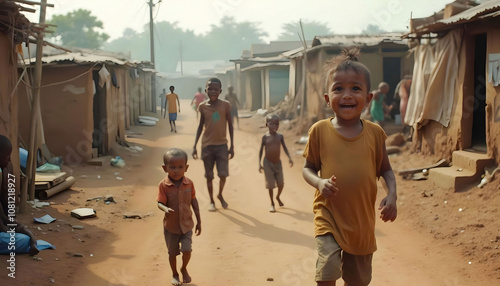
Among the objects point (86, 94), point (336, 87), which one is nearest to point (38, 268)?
point (336, 87)

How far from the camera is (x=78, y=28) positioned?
53.3 meters

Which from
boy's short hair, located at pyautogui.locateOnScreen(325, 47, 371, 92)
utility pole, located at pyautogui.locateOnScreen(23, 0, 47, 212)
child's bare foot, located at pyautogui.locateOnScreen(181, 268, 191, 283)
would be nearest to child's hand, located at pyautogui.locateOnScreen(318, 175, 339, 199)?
boy's short hair, located at pyautogui.locateOnScreen(325, 47, 371, 92)

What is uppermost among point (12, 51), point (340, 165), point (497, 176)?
point (12, 51)

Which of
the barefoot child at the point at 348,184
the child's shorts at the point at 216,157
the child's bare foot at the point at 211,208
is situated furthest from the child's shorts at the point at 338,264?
the child's shorts at the point at 216,157

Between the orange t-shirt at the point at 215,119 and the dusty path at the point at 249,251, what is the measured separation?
110 centimetres

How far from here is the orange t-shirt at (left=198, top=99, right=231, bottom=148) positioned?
26.8ft

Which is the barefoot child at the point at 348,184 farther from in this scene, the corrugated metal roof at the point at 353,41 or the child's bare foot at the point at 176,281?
the corrugated metal roof at the point at 353,41

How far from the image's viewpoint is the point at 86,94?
473 inches

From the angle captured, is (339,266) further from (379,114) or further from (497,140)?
(379,114)

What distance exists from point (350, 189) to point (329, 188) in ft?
0.88

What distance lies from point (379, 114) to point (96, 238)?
9237 millimetres

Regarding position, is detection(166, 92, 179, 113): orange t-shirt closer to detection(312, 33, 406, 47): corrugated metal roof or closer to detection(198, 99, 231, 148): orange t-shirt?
detection(312, 33, 406, 47): corrugated metal roof

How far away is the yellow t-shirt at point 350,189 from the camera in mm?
3367

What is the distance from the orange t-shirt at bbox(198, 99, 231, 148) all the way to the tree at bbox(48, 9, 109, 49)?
4790 cm
